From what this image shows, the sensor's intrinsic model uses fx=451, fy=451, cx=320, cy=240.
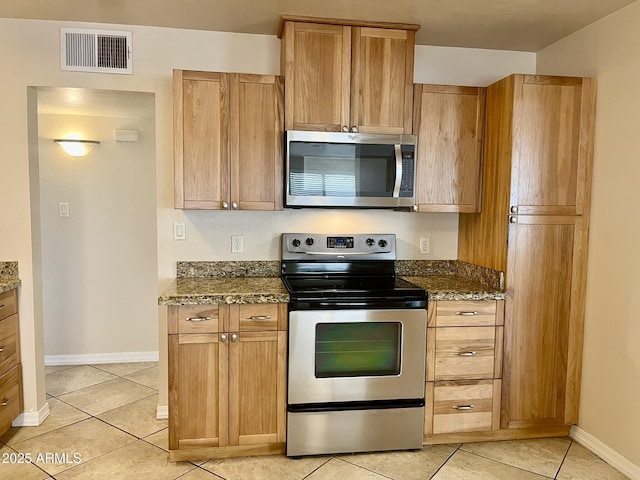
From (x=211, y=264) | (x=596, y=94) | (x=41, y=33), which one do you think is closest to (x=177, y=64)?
(x=41, y=33)

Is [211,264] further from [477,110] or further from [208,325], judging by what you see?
[477,110]

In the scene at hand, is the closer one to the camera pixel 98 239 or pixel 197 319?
pixel 197 319

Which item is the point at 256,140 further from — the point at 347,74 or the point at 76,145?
the point at 76,145

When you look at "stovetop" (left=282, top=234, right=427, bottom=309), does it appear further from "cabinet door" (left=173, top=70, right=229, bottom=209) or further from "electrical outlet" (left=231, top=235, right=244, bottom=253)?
"cabinet door" (left=173, top=70, right=229, bottom=209)

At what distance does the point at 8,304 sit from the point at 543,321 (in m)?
3.06

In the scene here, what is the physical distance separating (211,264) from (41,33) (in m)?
1.66

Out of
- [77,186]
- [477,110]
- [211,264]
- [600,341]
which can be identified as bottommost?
[600,341]

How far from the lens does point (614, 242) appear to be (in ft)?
7.92

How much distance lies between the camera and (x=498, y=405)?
2.59m

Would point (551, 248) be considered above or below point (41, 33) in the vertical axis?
below

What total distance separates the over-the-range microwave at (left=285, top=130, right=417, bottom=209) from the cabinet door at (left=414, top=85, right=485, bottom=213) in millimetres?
138

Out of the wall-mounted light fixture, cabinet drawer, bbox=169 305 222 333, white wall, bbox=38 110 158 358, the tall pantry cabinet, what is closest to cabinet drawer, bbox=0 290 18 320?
cabinet drawer, bbox=169 305 222 333

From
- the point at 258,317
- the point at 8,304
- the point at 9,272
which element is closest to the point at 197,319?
the point at 258,317

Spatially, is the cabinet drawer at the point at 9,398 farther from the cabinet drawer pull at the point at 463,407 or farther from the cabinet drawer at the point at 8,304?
the cabinet drawer pull at the point at 463,407
